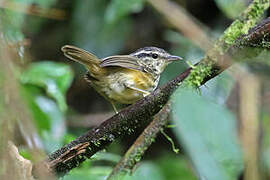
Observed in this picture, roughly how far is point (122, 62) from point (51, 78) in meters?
0.64

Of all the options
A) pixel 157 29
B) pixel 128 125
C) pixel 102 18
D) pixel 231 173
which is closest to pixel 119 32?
pixel 102 18

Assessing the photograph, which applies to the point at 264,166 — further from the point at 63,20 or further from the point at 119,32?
the point at 63,20

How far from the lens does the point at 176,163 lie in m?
4.21

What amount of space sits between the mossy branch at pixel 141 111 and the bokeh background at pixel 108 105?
0.09 metres

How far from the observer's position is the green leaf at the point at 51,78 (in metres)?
3.55

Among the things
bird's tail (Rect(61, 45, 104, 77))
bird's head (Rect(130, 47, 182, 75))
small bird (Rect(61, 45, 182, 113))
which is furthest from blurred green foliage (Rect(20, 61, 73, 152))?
bird's head (Rect(130, 47, 182, 75))

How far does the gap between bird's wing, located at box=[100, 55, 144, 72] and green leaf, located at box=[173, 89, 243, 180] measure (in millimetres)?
2022

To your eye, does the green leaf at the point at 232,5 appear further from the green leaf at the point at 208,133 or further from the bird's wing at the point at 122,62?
the green leaf at the point at 208,133

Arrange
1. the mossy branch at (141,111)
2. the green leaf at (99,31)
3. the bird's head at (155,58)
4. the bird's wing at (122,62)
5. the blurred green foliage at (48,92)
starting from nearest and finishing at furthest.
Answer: the mossy branch at (141,111), the bird's wing at (122,62), the blurred green foliage at (48,92), the bird's head at (155,58), the green leaf at (99,31)

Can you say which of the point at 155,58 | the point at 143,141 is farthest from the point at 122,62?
the point at 143,141

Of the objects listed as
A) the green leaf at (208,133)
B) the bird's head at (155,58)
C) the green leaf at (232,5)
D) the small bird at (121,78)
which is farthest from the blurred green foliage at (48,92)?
the green leaf at (208,133)

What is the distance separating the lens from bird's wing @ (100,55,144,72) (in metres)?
3.12

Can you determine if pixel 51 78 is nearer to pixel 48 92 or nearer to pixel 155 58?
pixel 48 92

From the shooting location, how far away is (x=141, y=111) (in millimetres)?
1926
